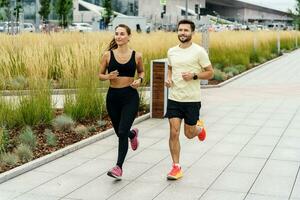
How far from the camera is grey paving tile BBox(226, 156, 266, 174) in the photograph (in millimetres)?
7242

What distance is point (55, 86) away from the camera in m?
14.0

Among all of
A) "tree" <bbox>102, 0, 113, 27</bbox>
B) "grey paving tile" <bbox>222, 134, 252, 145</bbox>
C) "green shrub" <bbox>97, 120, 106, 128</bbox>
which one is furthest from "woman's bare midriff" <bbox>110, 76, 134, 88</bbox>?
"tree" <bbox>102, 0, 113, 27</bbox>

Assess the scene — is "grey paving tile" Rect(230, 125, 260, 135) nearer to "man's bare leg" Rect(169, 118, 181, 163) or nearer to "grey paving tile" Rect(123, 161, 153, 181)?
"grey paving tile" Rect(123, 161, 153, 181)

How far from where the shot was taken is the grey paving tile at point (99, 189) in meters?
6.06

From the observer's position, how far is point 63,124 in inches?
374

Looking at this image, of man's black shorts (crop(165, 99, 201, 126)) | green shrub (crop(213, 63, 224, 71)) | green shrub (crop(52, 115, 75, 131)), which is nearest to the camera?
man's black shorts (crop(165, 99, 201, 126))

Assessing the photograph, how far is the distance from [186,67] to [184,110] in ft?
1.62

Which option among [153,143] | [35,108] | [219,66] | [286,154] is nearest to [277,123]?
[286,154]

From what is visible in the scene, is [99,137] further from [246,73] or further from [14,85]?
[246,73]

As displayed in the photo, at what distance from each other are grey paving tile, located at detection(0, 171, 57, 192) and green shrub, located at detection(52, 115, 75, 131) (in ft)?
8.11

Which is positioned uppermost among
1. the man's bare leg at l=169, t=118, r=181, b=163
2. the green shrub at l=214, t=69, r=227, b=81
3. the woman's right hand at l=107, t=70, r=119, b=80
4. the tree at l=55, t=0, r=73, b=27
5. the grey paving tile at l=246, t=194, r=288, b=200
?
the tree at l=55, t=0, r=73, b=27

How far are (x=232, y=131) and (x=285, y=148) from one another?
5.16 ft

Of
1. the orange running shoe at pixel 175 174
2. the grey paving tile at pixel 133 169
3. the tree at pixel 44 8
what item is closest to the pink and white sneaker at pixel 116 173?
the grey paving tile at pixel 133 169

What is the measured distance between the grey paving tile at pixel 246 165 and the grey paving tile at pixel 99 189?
1.48 m
